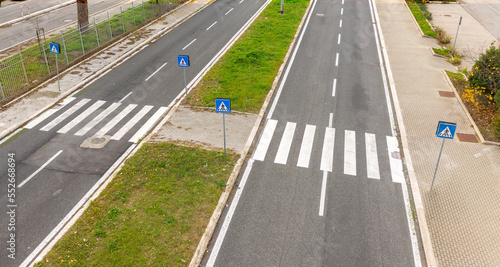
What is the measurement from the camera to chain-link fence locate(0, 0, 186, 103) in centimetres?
1867

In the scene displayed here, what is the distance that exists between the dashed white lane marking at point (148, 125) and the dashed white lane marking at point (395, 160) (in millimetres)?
10571

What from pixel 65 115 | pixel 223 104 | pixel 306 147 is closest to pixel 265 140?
pixel 306 147

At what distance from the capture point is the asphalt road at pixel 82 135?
1128cm

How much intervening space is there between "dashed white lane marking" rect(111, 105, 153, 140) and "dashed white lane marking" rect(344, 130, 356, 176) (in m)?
9.65

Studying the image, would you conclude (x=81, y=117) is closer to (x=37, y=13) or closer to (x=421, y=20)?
(x=37, y=13)

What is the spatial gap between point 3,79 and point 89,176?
377 inches

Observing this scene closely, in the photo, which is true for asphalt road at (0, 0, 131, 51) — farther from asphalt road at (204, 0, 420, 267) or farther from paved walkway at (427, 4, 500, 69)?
paved walkway at (427, 4, 500, 69)

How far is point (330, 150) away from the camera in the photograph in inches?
587

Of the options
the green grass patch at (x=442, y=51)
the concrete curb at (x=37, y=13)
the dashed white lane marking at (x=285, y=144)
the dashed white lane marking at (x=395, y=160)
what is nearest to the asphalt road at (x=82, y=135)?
the dashed white lane marking at (x=285, y=144)

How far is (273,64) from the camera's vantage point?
22875 mm

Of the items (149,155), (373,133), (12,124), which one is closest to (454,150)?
(373,133)

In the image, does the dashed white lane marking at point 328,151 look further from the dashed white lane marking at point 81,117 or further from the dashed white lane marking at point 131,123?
the dashed white lane marking at point 81,117

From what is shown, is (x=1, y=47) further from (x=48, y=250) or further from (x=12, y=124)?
(x=48, y=250)

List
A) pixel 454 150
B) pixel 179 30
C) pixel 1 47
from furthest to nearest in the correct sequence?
1. pixel 179 30
2. pixel 1 47
3. pixel 454 150
